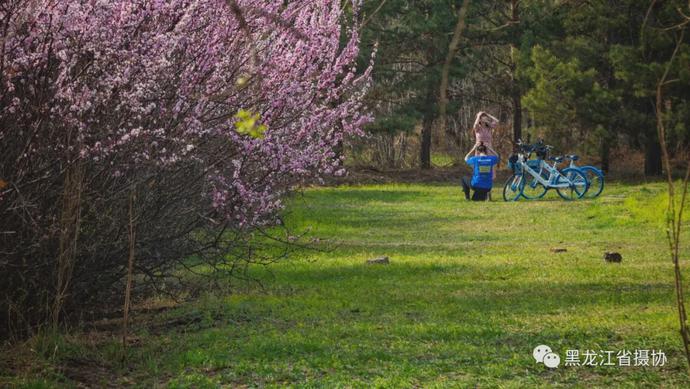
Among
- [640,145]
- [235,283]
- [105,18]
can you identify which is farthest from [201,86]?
[640,145]

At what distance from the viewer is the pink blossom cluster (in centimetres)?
726

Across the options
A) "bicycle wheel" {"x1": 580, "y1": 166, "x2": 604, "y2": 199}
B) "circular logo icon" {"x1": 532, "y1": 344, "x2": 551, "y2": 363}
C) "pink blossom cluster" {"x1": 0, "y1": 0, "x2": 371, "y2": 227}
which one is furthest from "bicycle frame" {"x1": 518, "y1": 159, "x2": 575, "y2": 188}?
"circular logo icon" {"x1": 532, "y1": 344, "x2": 551, "y2": 363}

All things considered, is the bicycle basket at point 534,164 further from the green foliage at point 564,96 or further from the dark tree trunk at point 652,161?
the dark tree trunk at point 652,161

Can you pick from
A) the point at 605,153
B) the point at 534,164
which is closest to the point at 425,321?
the point at 534,164

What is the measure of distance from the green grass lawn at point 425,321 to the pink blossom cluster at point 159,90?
4.02 feet

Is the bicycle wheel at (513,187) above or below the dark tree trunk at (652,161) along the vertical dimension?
below

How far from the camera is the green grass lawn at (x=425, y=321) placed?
6.77 metres

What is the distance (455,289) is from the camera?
10.6 m

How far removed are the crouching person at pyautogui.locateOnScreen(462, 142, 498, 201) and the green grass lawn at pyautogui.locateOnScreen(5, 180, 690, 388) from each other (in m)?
7.39

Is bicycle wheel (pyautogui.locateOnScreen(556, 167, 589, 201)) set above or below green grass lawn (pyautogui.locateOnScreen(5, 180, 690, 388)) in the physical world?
above

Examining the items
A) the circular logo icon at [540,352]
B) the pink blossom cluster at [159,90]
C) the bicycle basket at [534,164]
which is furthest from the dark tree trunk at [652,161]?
the circular logo icon at [540,352]

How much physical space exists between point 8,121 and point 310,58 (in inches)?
157

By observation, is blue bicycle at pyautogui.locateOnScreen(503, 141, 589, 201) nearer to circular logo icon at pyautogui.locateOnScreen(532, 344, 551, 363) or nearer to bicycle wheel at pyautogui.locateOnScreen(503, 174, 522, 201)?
bicycle wheel at pyautogui.locateOnScreen(503, 174, 522, 201)

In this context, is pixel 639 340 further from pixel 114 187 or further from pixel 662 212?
pixel 662 212
